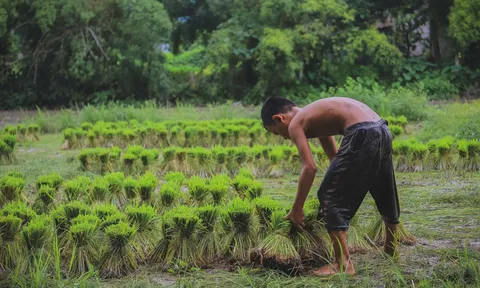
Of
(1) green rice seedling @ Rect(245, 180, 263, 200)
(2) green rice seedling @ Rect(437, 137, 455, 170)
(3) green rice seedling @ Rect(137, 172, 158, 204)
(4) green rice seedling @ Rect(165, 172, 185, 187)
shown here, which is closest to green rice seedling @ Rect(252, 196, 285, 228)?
(1) green rice seedling @ Rect(245, 180, 263, 200)

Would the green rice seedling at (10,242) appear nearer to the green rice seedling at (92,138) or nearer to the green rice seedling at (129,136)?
the green rice seedling at (129,136)

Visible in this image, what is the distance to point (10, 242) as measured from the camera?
13.4ft

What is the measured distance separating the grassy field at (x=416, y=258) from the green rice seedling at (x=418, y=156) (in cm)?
63

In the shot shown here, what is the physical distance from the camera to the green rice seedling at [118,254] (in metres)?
3.99

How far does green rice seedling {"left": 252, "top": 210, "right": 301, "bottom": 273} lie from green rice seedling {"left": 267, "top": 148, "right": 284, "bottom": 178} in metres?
3.34

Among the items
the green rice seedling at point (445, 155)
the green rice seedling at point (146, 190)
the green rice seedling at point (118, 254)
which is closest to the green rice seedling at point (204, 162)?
the green rice seedling at point (146, 190)

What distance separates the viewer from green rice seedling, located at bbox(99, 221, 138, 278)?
3.99 m

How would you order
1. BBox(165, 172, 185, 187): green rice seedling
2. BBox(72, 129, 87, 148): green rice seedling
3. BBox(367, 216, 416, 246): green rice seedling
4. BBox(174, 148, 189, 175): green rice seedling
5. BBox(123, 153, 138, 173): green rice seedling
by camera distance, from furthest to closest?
1. BBox(72, 129, 87, 148): green rice seedling
2. BBox(174, 148, 189, 175): green rice seedling
3. BBox(123, 153, 138, 173): green rice seedling
4. BBox(165, 172, 185, 187): green rice seedling
5. BBox(367, 216, 416, 246): green rice seedling

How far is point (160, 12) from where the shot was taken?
16625 millimetres

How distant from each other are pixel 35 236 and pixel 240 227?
1360mm

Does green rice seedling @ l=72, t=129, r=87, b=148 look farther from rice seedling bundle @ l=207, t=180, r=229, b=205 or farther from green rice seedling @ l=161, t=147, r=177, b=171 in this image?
rice seedling bundle @ l=207, t=180, r=229, b=205

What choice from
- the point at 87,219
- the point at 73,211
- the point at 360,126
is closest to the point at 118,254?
the point at 87,219

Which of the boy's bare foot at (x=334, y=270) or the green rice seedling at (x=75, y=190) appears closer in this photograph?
the boy's bare foot at (x=334, y=270)

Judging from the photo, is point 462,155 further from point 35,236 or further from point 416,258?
point 35,236
